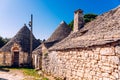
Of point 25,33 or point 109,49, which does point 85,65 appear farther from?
point 25,33

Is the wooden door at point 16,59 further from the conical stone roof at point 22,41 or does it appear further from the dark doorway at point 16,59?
the conical stone roof at point 22,41

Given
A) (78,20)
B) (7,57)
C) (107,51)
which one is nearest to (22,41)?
(7,57)

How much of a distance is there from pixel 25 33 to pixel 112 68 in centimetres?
2259

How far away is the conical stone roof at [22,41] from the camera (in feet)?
94.1

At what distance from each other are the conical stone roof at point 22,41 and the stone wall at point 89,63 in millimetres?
12679

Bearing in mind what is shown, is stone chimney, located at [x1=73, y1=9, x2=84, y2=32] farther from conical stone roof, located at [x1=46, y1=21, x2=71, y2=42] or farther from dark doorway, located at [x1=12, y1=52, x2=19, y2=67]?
dark doorway, located at [x1=12, y1=52, x2=19, y2=67]

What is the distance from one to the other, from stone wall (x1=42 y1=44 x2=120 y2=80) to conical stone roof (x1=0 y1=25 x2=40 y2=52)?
12.7 m

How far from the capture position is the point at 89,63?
35.4ft

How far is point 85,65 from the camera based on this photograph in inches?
443

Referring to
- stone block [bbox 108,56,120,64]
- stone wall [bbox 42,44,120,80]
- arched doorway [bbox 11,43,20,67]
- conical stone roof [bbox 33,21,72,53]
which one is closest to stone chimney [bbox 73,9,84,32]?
stone wall [bbox 42,44,120,80]

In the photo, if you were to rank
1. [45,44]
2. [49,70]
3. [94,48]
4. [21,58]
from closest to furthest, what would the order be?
[94,48]
[49,70]
[45,44]
[21,58]

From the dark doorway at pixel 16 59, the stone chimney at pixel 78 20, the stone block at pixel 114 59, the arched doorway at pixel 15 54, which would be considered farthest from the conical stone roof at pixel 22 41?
the stone block at pixel 114 59

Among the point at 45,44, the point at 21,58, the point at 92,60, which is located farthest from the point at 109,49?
the point at 21,58

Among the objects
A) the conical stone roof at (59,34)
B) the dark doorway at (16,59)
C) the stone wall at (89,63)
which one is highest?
the conical stone roof at (59,34)
